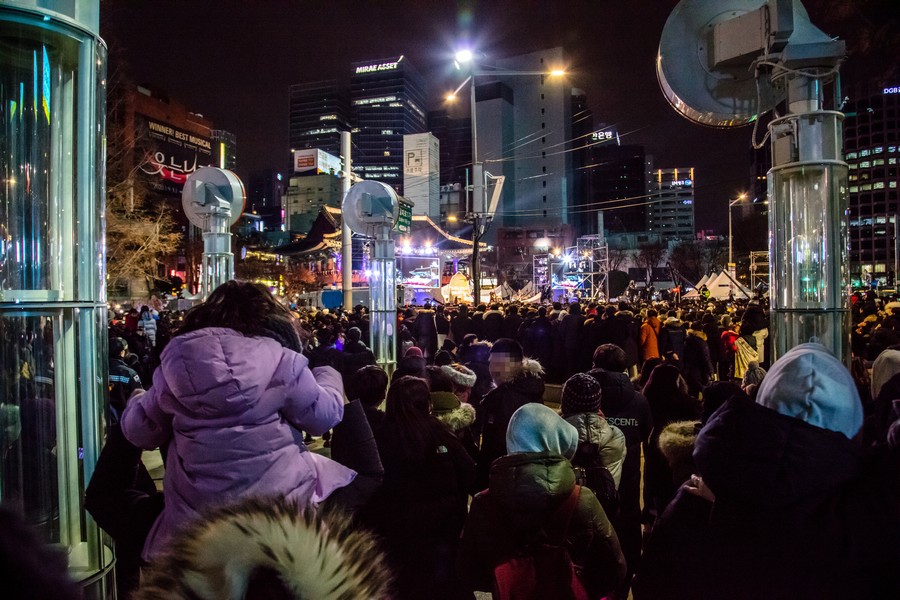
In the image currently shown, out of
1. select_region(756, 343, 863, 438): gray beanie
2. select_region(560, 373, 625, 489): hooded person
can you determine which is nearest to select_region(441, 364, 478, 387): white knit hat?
select_region(560, 373, 625, 489): hooded person

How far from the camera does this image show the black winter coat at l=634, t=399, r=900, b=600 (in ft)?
5.41

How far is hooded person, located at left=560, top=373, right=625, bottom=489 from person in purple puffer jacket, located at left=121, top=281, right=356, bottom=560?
168 cm

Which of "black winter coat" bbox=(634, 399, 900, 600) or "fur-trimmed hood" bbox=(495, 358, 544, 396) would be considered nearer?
"black winter coat" bbox=(634, 399, 900, 600)

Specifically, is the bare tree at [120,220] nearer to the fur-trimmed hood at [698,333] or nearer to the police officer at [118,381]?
the police officer at [118,381]

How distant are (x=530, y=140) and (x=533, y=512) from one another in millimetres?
114961

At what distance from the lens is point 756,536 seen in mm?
1716

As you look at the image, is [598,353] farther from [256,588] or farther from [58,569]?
[58,569]

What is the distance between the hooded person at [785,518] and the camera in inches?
65.0

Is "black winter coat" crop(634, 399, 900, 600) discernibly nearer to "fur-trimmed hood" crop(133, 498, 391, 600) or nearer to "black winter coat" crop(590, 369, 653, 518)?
"fur-trimmed hood" crop(133, 498, 391, 600)

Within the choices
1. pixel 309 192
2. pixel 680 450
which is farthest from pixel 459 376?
pixel 309 192

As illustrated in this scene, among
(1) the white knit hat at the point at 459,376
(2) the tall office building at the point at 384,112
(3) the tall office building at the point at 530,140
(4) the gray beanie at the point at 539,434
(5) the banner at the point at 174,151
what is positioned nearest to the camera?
(4) the gray beanie at the point at 539,434

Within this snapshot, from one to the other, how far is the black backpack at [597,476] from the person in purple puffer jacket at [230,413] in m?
1.55

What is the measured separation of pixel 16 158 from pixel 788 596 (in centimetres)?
345

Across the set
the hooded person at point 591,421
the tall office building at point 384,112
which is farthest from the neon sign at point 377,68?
the hooded person at point 591,421
